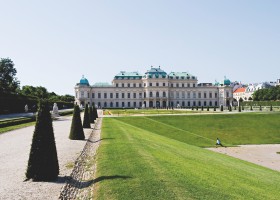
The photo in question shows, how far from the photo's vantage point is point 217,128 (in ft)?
110

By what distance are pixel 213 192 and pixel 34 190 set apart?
175 inches

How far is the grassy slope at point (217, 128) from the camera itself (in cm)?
2847

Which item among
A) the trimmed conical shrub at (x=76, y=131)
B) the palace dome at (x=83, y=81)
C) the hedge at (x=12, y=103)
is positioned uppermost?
the palace dome at (x=83, y=81)

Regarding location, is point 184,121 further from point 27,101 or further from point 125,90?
Result: point 125,90

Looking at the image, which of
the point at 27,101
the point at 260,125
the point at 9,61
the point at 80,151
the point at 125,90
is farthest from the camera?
the point at 125,90

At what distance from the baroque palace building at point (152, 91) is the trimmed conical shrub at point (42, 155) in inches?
3426

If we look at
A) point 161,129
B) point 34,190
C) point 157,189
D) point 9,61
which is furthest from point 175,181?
point 9,61

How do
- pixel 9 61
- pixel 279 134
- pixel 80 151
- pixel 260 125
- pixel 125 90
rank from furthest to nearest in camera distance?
pixel 125 90 → pixel 9 61 → pixel 260 125 → pixel 279 134 → pixel 80 151

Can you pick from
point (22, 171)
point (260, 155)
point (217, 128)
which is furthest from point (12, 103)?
point (22, 171)

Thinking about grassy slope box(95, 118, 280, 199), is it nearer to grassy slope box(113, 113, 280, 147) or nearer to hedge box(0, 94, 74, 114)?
grassy slope box(113, 113, 280, 147)

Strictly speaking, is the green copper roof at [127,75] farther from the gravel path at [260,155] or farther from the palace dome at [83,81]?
the gravel path at [260,155]

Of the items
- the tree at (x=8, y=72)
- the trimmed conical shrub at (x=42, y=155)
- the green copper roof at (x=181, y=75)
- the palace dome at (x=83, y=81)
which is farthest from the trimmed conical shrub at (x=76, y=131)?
the green copper roof at (x=181, y=75)

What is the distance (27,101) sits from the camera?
169ft

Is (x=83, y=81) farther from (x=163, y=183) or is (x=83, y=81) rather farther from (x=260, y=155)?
(x=163, y=183)
